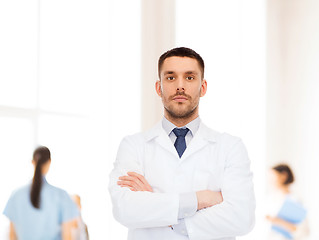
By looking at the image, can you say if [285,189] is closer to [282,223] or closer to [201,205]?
[282,223]

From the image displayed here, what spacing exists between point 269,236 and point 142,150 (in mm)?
2370

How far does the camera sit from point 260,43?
4473 mm

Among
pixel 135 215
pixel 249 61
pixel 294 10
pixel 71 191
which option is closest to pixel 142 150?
pixel 135 215

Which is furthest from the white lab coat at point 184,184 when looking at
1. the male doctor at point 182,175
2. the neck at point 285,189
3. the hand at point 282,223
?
the neck at point 285,189

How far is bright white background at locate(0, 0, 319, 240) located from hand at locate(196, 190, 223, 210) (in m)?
0.62

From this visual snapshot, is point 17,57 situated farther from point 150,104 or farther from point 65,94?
point 150,104

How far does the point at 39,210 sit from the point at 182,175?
549 mm

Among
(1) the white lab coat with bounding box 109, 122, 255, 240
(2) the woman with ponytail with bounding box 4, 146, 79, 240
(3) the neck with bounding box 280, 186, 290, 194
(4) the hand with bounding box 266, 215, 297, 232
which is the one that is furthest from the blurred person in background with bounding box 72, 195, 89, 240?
(3) the neck with bounding box 280, 186, 290, 194

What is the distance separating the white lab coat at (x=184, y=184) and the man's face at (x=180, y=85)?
12 cm

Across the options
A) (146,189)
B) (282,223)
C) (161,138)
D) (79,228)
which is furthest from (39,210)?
(282,223)

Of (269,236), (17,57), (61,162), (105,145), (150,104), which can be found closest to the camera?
(17,57)

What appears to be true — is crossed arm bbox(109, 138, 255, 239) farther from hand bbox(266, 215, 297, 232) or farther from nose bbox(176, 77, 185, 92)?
hand bbox(266, 215, 297, 232)

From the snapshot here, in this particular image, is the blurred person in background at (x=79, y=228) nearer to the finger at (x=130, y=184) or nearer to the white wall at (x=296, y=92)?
the finger at (x=130, y=184)

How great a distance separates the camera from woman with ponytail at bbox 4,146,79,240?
5.80 feet
